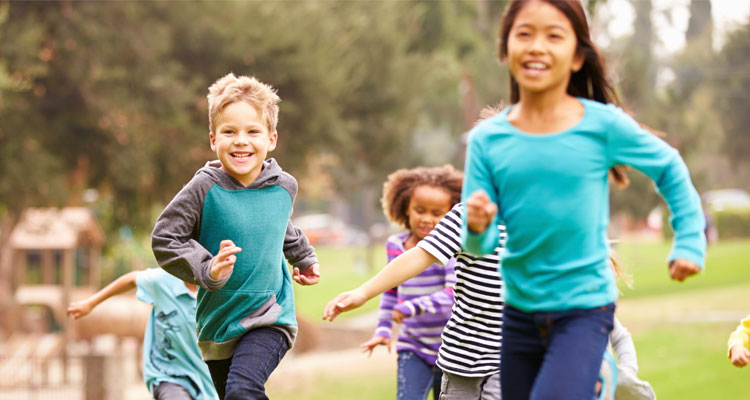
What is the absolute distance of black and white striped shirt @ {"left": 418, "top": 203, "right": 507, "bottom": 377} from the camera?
164 inches

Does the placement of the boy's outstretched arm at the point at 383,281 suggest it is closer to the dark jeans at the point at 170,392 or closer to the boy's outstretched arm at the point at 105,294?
the dark jeans at the point at 170,392

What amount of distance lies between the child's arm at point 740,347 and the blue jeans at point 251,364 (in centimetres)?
198

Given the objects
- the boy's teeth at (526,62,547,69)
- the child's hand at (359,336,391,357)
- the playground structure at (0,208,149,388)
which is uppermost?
the boy's teeth at (526,62,547,69)

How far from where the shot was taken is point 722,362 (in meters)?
Answer: 16.7

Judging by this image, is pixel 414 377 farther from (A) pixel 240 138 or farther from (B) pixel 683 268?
(B) pixel 683 268

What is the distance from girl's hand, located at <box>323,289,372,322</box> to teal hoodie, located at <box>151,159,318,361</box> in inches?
23.1

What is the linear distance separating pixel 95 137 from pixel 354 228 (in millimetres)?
64043

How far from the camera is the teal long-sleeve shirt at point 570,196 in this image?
3066 millimetres

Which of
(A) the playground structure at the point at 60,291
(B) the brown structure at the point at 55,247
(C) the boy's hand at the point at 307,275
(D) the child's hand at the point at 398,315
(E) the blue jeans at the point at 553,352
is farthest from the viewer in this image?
(B) the brown structure at the point at 55,247

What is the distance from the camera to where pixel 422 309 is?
16.6 feet

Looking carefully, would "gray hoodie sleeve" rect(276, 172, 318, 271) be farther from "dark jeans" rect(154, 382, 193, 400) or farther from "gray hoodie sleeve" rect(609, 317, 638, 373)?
"gray hoodie sleeve" rect(609, 317, 638, 373)

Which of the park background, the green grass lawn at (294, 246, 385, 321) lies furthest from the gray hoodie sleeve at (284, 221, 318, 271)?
the green grass lawn at (294, 246, 385, 321)

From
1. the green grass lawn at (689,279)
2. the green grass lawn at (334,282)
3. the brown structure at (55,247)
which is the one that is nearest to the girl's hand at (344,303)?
the brown structure at (55,247)

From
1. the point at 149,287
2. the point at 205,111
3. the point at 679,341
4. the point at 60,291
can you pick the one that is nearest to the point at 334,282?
the point at 60,291
